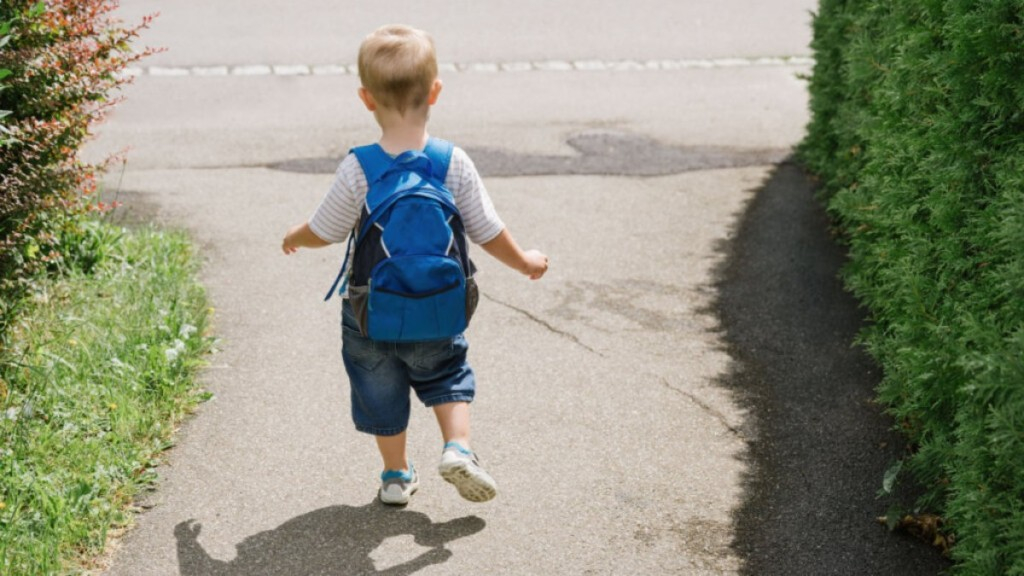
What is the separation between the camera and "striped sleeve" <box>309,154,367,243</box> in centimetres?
417

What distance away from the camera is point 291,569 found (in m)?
4.25

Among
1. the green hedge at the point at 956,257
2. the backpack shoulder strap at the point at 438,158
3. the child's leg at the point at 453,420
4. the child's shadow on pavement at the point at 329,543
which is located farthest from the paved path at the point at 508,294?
the backpack shoulder strap at the point at 438,158

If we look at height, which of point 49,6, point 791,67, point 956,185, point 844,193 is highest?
point 49,6

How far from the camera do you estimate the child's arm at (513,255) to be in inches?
171

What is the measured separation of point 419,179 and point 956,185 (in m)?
1.85

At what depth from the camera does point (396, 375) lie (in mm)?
4449

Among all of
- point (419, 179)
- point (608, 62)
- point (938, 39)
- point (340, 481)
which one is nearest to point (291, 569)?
point (340, 481)

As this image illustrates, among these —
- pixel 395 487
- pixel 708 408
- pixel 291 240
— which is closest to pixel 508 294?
pixel 708 408

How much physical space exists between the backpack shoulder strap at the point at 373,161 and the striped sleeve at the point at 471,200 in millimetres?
208

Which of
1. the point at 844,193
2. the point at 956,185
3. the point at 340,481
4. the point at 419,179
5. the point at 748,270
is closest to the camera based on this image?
the point at 419,179

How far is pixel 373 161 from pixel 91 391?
1848mm

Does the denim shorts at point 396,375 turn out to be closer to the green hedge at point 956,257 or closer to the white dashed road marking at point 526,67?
the green hedge at point 956,257

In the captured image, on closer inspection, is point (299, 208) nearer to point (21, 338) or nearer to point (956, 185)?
point (21, 338)

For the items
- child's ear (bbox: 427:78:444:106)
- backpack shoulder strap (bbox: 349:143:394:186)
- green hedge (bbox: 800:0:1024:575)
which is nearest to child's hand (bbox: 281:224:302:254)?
backpack shoulder strap (bbox: 349:143:394:186)
